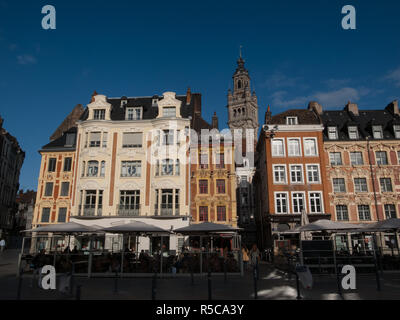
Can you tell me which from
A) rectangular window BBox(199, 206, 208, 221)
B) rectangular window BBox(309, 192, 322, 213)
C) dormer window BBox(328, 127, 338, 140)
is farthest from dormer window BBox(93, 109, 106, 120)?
dormer window BBox(328, 127, 338, 140)

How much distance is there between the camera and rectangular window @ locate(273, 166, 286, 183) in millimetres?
30237

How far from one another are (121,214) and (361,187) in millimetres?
22452

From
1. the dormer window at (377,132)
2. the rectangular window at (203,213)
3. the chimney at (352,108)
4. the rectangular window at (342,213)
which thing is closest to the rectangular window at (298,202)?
the rectangular window at (342,213)

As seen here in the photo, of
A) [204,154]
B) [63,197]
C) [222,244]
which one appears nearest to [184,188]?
[204,154]

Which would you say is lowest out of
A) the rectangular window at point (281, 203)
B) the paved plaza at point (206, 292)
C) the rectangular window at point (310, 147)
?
the paved plaza at point (206, 292)

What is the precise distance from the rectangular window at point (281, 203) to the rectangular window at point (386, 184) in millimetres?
9170

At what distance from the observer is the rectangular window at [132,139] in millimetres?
30084

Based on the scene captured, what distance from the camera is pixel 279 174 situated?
30.4 meters

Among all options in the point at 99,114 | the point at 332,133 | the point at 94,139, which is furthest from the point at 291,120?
the point at 94,139

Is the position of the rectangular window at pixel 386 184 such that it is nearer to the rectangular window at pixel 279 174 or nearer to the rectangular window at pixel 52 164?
the rectangular window at pixel 279 174

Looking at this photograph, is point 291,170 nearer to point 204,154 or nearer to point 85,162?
point 204,154

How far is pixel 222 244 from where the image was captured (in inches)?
1169

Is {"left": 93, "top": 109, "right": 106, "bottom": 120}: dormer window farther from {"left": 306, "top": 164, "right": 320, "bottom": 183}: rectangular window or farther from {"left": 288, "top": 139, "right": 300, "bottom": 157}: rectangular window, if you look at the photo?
{"left": 306, "top": 164, "right": 320, "bottom": 183}: rectangular window

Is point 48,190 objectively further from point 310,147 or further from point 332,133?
point 332,133
